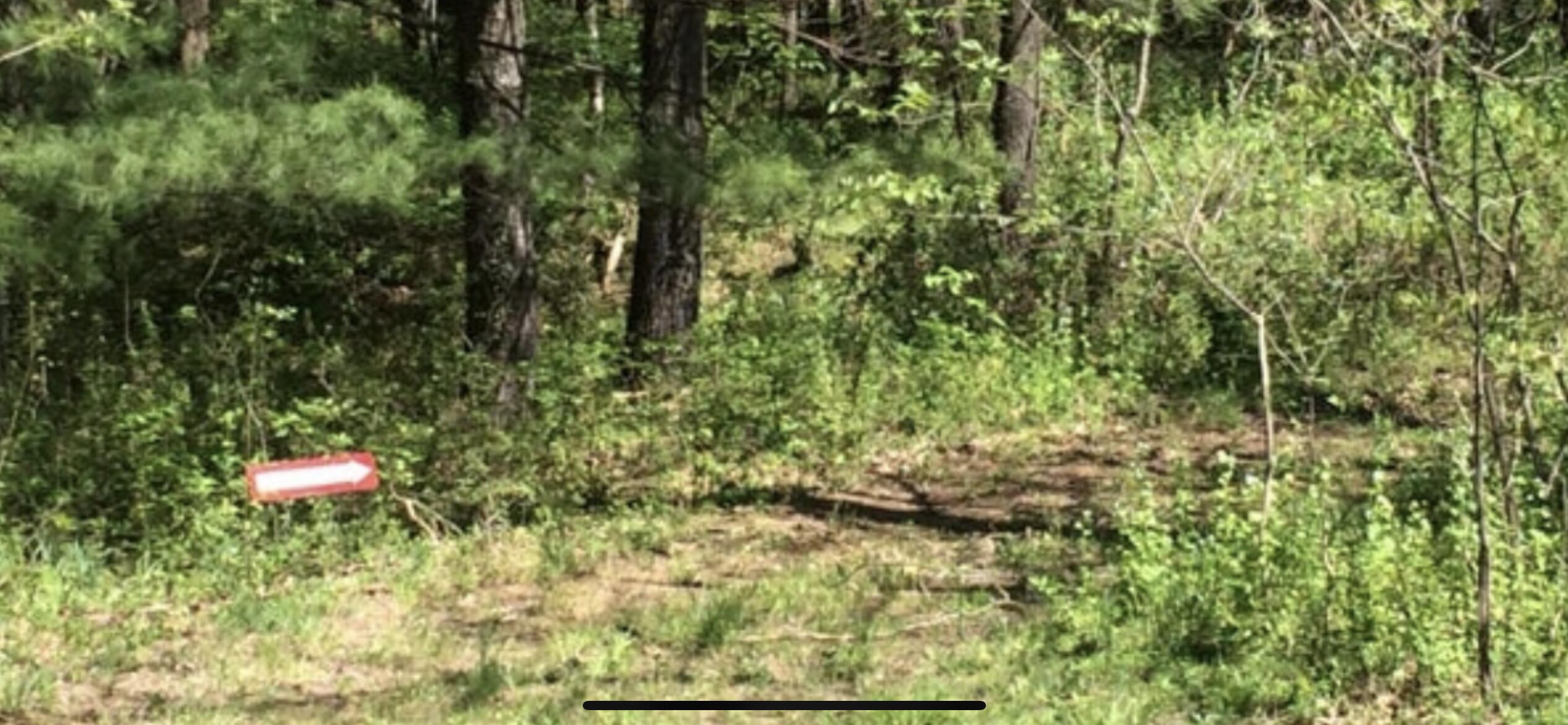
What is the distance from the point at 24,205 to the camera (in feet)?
23.3

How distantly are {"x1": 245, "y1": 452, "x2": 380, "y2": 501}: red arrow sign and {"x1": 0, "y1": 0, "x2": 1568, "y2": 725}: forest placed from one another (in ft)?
2.11

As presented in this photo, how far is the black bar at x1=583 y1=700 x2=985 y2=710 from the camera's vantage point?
17.3ft

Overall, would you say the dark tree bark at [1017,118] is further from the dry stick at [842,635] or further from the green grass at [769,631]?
the dry stick at [842,635]

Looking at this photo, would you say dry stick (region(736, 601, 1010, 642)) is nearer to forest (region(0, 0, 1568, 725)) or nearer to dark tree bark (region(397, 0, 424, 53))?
forest (region(0, 0, 1568, 725))

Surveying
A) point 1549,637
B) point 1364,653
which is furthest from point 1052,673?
point 1549,637

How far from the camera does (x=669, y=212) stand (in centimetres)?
1063

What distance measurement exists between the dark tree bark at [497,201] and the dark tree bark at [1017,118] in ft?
11.4

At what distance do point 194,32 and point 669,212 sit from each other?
11.1 feet

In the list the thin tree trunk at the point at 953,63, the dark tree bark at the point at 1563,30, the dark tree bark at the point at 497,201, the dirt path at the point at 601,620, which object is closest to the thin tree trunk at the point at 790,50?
the thin tree trunk at the point at 953,63

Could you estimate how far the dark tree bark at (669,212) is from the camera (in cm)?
1011

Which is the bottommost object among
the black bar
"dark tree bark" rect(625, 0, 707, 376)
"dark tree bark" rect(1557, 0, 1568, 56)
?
the black bar

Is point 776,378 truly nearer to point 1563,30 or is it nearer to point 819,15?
point 819,15

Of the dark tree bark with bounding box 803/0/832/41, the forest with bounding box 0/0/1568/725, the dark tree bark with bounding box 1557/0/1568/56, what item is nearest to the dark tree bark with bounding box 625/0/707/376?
the forest with bounding box 0/0/1568/725

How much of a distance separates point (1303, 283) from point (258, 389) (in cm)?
665
